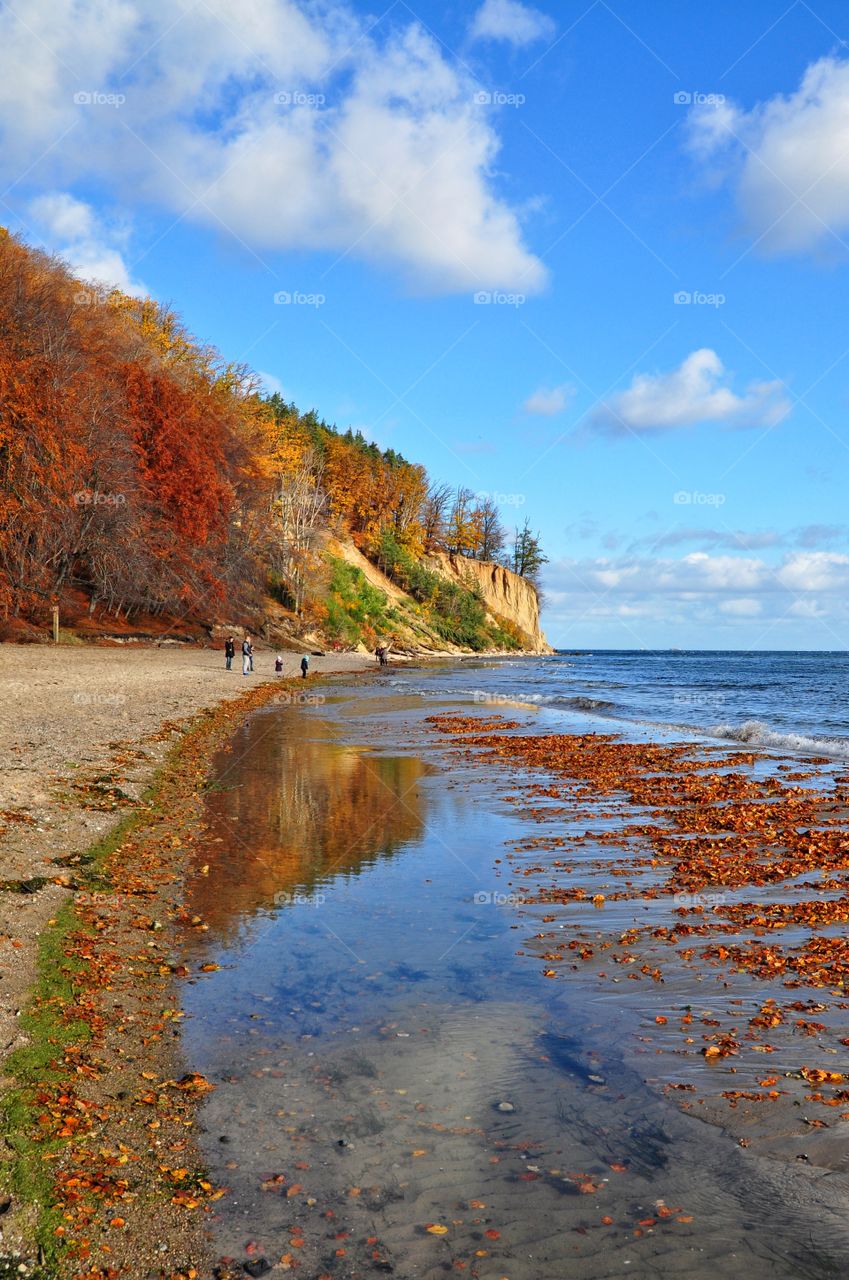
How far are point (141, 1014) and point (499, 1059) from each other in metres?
Result: 2.67

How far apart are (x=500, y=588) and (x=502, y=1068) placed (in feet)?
419

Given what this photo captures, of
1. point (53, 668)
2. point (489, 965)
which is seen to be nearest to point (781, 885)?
point (489, 965)

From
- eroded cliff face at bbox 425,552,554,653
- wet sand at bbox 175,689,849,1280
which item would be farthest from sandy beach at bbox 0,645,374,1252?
eroded cliff face at bbox 425,552,554,653

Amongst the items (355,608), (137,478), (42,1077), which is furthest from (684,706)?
(355,608)

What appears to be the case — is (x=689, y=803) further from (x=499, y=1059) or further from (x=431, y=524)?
(x=431, y=524)

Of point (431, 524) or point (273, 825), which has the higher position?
point (431, 524)

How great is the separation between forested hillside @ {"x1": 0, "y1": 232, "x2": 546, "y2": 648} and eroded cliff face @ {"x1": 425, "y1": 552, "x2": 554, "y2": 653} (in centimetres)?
3554

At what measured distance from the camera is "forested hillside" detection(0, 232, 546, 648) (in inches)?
1545

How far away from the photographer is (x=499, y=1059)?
5.79m

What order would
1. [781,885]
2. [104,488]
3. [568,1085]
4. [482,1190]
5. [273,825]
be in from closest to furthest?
[482,1190], [568,1085], [781,885], [273,825], [104,488]

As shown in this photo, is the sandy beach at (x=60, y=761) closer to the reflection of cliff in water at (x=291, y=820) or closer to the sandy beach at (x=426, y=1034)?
the sandy beach at (x=426, y=1034)

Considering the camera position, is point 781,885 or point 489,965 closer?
point 489,965

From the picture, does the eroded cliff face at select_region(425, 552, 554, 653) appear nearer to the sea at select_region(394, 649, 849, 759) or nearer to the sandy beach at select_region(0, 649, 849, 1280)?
the sea at select_region(394, 649, 849, 759)

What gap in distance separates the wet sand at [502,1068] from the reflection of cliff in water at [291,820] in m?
0.09
